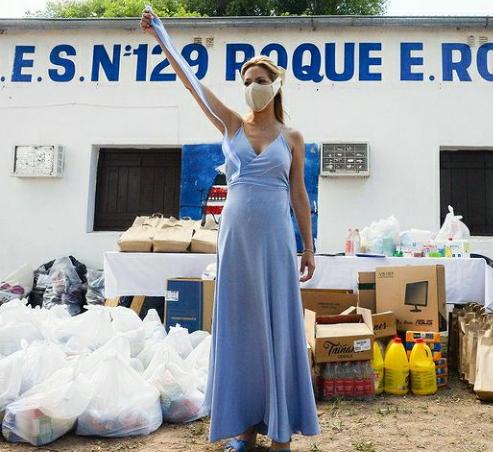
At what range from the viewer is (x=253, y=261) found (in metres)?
1.95

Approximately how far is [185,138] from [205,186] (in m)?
0.66

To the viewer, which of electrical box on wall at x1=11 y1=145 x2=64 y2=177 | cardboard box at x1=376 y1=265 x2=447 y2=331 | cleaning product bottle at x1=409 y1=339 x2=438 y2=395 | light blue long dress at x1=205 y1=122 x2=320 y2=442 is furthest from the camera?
electrical box on wall at x1=11 y1=145 x2=64 y2=177

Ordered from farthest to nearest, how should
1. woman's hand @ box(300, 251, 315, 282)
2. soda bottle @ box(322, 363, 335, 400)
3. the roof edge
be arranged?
the roof edge, soda bottle @ box(322, 363, 335, 400), woman's hand @ box(300, 251, 315, 282)

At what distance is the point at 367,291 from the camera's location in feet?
12.5

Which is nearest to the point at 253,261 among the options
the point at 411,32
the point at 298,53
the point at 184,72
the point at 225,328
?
the point at 225,328

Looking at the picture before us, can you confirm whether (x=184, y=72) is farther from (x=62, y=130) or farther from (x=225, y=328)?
(x=62, y=130)

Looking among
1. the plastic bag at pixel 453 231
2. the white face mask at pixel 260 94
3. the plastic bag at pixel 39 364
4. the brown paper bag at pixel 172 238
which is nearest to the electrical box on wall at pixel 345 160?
the plastic bag at pixel 453 231

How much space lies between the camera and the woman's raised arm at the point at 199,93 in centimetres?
206

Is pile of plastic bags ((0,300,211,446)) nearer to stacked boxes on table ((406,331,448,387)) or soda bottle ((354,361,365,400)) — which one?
soda bottle ((354,361,365,400))

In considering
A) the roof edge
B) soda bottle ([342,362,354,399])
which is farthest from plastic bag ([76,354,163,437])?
the roof edge

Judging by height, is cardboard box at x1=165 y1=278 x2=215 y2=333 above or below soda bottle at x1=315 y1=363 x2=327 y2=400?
above

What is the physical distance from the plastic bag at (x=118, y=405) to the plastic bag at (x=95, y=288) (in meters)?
2.99

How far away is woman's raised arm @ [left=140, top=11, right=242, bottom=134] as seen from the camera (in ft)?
6.75

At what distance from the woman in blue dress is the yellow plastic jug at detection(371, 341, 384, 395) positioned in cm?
142
